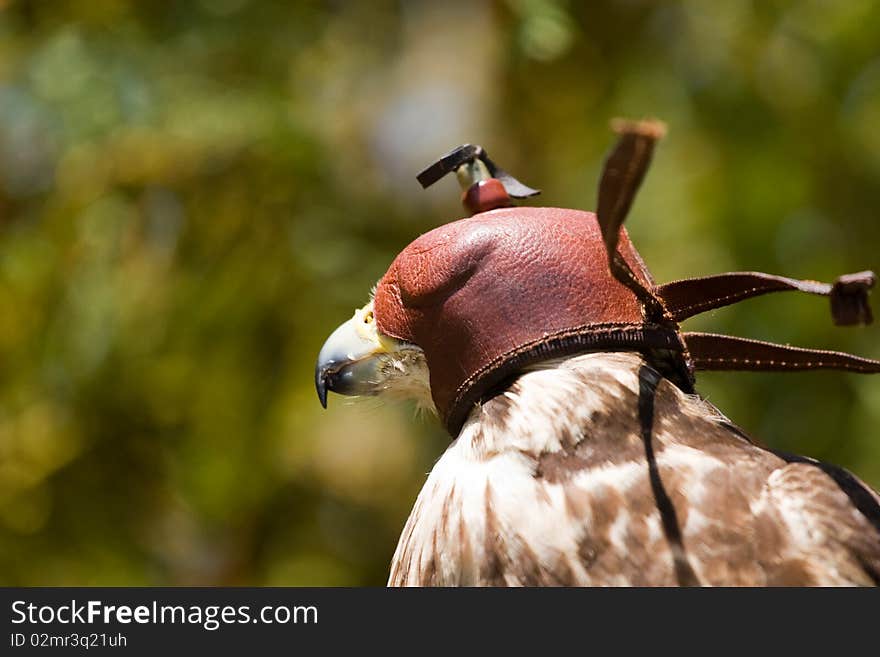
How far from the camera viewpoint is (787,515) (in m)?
1.46

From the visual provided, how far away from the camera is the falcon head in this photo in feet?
5.74

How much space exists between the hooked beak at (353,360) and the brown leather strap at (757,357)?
477 mm

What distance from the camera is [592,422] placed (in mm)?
1532

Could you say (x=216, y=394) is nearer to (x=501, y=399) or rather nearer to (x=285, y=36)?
(x=285, y=36)

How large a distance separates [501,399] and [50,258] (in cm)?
323

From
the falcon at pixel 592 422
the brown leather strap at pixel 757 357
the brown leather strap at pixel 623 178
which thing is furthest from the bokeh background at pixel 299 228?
the brown leather strap at pixel 623 178

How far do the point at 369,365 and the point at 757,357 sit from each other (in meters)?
0.59

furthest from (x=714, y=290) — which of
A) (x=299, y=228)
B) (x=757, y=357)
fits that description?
(x=299, y=228)

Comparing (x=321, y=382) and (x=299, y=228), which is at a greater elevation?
(x=299, y=228)

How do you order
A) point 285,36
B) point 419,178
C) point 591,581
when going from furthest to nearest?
1. point 285,36
2. point 419,178
3. point 591,581

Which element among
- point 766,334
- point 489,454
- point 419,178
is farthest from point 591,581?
point 766,334

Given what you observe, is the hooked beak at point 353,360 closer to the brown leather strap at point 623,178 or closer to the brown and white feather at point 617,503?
the brown and white feather at point 617,503

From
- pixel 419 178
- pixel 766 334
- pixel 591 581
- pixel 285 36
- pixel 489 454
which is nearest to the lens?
pixel 591 581

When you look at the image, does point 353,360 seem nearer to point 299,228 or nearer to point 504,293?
point 504,293
